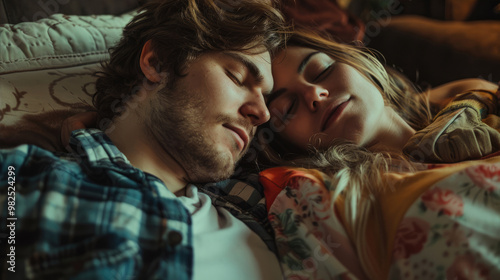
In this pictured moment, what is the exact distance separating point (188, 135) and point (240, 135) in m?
0.13

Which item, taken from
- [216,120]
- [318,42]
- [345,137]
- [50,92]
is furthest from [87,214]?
[318,42]

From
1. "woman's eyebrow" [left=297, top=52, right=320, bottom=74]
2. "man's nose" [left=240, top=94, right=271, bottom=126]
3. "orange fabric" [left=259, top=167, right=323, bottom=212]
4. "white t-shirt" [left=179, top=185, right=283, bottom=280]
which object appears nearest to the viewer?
"white t-shirt" [left=179, top=185, right=283, bottom=280]

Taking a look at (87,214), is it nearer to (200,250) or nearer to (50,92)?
(200,250)

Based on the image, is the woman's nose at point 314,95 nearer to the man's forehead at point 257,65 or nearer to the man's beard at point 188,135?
the man's forehead at point 257,65

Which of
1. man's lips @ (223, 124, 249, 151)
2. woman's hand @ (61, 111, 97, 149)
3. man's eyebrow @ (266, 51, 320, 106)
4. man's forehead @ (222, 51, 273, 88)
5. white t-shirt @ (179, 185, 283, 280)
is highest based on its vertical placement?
man's forehead @ (222, 51, 273, 88)

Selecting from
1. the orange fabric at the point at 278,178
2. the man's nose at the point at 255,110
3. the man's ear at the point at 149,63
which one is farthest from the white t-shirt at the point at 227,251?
the man's ear at the point at 149,63

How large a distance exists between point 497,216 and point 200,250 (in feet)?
1.67

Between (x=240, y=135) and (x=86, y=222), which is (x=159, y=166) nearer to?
(x=240, y=135)

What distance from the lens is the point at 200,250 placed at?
0.71 m

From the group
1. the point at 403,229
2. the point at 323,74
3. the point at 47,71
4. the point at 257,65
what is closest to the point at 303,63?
the point at 323,74

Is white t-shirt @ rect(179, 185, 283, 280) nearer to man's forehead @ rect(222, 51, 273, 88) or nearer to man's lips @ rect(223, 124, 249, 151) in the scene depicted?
man's lips @ rect(223, 124, 249, 151)

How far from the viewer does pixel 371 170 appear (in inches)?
32.2

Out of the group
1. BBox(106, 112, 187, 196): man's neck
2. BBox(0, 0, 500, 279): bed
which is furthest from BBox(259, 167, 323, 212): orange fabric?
BBox(106, 112, 187, 196): man's neck

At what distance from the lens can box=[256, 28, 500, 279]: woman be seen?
0.65 meters
